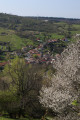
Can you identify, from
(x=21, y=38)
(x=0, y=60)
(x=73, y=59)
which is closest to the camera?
(x=73, y=59)

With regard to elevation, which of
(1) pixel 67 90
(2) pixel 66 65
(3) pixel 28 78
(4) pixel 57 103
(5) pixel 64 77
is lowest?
(3) pixel 28 78

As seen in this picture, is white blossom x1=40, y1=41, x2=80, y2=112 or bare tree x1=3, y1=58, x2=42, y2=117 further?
bare tree x1=3, y1=58, x2=42, y2=117

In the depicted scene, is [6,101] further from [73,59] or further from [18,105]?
[73,59]

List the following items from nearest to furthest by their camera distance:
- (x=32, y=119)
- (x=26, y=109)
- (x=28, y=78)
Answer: (x=32, y=119)
(x=26, y=109)
(x=28, y=78)

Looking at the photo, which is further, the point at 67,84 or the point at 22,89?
the point at 22,89

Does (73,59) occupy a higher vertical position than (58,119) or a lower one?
higher

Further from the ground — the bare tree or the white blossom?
the white blossom

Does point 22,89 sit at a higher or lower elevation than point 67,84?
lower

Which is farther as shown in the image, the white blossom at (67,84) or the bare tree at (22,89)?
the bare tree at (22,89)

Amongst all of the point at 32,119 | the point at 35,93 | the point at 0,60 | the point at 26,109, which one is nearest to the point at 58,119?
the point at 32,119

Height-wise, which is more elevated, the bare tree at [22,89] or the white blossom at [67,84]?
the white blossom at [67,84]

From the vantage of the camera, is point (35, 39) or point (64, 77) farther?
point (35, 39)
